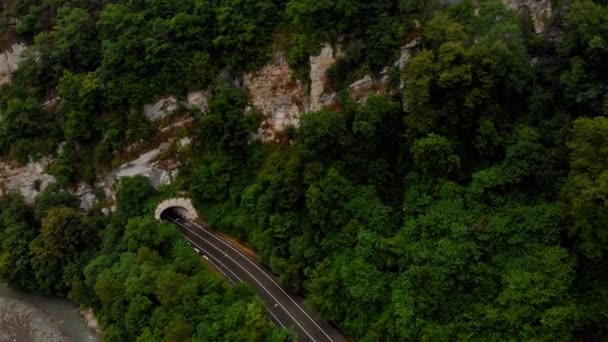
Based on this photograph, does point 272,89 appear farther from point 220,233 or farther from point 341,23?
point 220,233

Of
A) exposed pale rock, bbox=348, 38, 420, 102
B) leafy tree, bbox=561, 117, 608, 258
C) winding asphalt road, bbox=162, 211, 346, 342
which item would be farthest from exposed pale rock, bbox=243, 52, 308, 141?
leafy tree, bbox=561, 117, 608, 258

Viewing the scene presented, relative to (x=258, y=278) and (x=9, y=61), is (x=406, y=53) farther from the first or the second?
(x=9, y=61)

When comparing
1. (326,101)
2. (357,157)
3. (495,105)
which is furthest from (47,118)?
(495,105)

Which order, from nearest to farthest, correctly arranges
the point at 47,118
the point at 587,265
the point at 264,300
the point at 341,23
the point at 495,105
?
the point at 587,265 < the point at 495,105 < the point at 264,300 < the point at 341,23 < the point at 47,118

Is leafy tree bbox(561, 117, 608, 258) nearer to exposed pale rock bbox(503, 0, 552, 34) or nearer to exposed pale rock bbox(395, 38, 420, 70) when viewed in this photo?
exposed pale rock bbox(503, 0, 552, 34)

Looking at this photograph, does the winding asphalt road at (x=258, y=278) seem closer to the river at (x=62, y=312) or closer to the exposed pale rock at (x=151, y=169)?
the exposed pale rock at (x=151, y=169)

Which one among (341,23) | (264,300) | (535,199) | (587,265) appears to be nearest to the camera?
(587,265)
